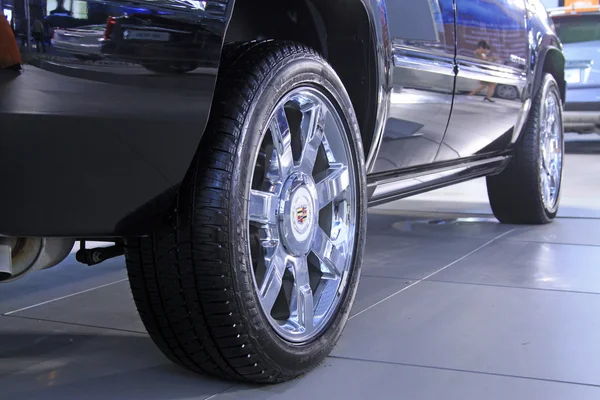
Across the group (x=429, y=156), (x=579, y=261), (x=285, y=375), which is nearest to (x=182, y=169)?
(x=285, y=375)

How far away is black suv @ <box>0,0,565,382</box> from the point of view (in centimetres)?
152

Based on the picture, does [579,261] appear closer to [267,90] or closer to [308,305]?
[308,305]

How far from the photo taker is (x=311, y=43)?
2.37m

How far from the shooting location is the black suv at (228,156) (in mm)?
1521

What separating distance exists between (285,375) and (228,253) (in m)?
0.35

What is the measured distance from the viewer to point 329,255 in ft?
7.11

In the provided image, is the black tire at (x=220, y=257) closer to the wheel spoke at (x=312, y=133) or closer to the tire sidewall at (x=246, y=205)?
the tire sidewall at (x=246, y=205)

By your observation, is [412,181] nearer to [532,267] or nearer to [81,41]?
[532,267]

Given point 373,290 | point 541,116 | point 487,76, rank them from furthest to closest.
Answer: point 541,116, point 487,76, point 373,290

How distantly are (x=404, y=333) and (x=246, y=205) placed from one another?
0.75 m

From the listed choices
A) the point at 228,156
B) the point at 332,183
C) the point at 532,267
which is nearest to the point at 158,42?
the point at 228,156

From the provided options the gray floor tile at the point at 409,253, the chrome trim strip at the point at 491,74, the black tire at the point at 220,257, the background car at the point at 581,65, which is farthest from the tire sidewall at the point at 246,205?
the background car at the point at 581,65

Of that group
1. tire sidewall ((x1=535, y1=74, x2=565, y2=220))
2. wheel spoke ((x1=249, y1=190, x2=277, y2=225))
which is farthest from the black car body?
wheel spoke ((x1=249, y1=190, x2=277, y2=225))

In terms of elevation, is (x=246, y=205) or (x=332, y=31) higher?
(x=332, y=31)
